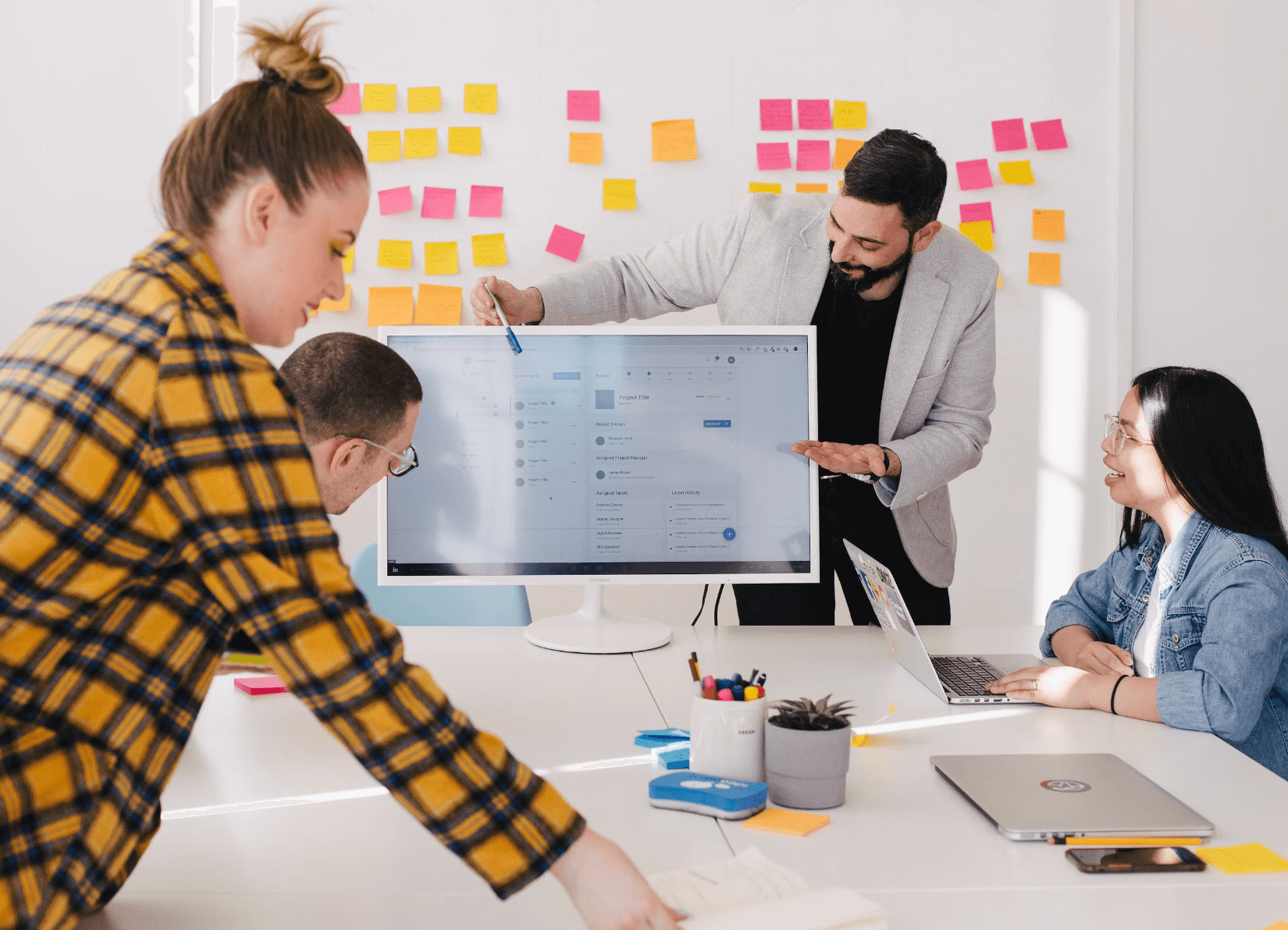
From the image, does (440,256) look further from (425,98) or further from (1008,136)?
(1008,136)

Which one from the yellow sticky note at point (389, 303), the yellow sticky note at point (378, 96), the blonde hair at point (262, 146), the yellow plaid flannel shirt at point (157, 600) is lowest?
the yellow plaid flannel shirt at point (157, 600)

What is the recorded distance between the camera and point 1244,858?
100 cm

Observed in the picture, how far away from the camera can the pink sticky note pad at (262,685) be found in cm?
149

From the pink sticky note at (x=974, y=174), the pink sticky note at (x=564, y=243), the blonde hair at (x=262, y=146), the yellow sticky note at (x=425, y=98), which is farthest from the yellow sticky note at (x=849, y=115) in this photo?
the blonde hair at (x=262, y=146)

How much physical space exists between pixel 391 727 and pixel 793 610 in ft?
4.68

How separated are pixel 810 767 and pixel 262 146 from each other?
2.43 ft

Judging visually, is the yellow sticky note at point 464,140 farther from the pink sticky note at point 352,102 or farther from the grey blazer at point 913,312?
the grey blazer at point 913,312

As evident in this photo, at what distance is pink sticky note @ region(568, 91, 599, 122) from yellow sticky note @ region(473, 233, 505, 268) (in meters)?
0.37

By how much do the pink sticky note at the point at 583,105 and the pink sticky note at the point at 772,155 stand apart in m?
0.44

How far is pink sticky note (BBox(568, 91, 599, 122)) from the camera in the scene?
2.93m

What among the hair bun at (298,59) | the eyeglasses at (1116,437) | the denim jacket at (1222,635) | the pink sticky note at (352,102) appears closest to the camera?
the hair bun at (298,59)

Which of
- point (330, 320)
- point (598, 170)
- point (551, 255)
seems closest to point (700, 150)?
point (598, 170)

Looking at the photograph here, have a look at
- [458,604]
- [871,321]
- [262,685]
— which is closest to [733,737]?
[262,685]

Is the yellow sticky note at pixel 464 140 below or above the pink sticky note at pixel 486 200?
above
